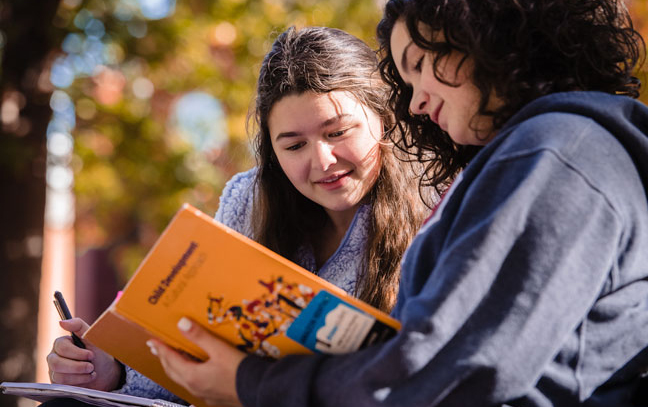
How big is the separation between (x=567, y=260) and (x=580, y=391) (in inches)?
9.8

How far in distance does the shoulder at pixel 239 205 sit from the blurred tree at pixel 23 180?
261 centimetres

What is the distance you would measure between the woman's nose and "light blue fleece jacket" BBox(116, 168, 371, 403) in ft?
0.75

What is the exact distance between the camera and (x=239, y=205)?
234cm

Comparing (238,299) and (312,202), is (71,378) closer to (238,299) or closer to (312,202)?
(238,299)

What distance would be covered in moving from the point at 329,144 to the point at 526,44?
77cm

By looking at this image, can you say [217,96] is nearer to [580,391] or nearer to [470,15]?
[470,15]

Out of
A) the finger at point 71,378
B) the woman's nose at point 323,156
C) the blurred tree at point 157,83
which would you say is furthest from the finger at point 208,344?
the blurred tree at point 157,83

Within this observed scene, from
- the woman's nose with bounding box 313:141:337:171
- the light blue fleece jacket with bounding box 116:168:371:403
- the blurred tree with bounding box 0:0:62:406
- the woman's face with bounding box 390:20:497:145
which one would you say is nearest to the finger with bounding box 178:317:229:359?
the woman's face with bounding box 390:20:497:145

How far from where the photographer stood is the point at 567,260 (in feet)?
3.32

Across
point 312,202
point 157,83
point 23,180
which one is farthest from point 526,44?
point 157,83

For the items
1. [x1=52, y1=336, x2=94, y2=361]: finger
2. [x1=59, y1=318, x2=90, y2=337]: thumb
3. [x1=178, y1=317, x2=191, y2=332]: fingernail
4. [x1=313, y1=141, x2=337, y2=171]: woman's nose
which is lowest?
[x1=52, y1=336, x2=94, y2=361]: finger

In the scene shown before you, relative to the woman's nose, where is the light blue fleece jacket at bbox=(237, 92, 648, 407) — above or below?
below

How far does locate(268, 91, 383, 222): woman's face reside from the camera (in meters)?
1.97

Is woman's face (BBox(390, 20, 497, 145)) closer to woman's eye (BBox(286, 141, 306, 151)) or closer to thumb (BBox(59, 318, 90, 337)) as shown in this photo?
woman's eye (BBox(286, 141, 306, 151))
